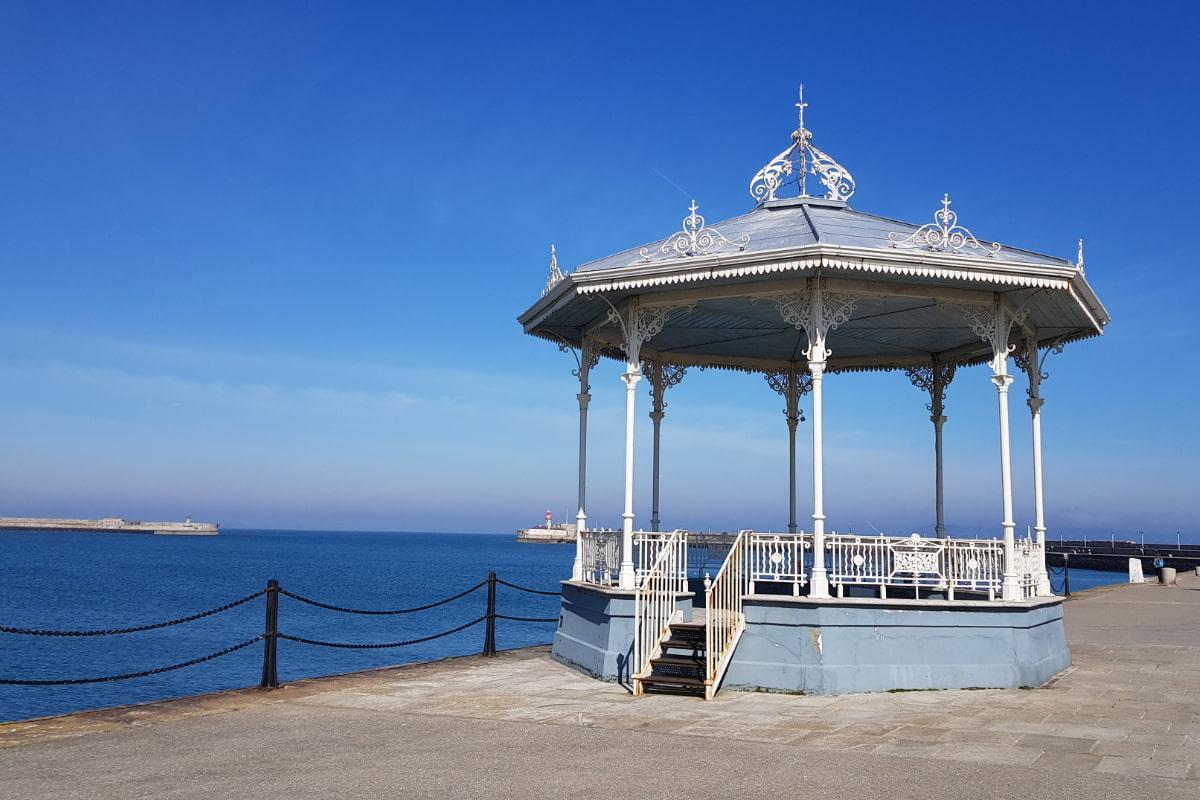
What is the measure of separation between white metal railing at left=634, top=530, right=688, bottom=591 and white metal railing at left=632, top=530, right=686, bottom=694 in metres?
0.12

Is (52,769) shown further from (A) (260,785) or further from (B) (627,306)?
(B) (627,306)

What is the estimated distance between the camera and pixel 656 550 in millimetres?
12711

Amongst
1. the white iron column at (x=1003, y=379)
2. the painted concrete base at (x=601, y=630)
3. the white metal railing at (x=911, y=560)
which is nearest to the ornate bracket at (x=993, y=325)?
the white iron column at (x=1003, y=379)

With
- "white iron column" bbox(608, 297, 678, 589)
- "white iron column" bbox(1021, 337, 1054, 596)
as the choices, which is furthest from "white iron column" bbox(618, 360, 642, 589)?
"white iron column" bbox(1021, 337, 1054, 596)

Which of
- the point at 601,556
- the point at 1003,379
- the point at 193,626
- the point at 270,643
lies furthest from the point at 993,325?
the point at 193,626

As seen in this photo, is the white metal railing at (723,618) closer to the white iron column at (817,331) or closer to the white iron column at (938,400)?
the white iron column at (817,331)

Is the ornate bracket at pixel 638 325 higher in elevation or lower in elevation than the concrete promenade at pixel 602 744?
higher

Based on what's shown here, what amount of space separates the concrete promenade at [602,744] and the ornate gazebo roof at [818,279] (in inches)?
183

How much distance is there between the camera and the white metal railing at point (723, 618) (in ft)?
33.9

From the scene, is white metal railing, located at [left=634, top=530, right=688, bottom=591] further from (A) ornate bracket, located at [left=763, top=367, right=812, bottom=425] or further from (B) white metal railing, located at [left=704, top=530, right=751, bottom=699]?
(A) ornate bracket, located at [left=763, top=367, right=812, bottom=425]

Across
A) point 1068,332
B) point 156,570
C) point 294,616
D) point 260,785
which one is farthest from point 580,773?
point 156,570

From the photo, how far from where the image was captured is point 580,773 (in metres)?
6.98

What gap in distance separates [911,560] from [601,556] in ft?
13.4

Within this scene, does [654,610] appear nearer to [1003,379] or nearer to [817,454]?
[817,454]
